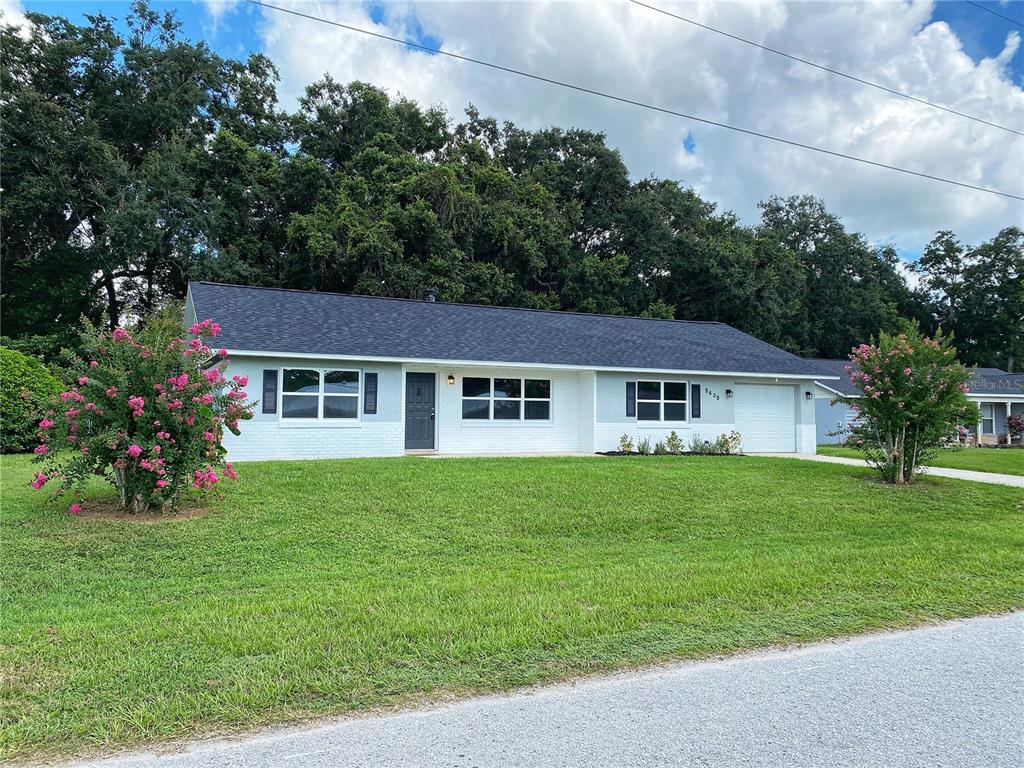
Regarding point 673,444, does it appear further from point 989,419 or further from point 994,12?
point 989,419

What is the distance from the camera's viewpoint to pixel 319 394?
1451 centimetres

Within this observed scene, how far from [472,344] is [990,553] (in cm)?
1187

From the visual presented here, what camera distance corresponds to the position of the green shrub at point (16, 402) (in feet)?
46.3

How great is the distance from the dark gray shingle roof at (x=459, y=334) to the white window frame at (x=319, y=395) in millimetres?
519

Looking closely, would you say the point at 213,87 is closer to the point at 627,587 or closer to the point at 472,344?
the point at 472,344

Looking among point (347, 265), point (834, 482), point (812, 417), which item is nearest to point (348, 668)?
point (834, 482)

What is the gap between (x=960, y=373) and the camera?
11734 millimetres

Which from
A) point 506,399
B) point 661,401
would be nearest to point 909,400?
point 661,401

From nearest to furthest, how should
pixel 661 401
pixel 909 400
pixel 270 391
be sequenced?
pixel 909 400
pixel 270 391
pixel 661 401

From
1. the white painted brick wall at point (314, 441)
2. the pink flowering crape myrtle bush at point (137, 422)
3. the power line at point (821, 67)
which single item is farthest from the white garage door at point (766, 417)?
the pink flowering crape myrtle bush at point (137, 422)

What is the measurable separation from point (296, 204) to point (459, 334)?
1553 centimetres

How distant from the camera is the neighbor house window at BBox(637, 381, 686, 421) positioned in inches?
695

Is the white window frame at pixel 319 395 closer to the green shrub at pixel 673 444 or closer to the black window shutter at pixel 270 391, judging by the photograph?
the black window shutter at pixel 270 391

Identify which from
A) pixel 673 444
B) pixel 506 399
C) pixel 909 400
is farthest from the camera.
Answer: pixel 673 444
